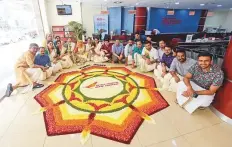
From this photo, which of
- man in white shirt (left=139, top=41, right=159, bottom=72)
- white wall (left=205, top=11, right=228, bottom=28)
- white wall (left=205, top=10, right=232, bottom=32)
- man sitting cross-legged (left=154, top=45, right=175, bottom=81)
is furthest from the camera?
white wall (left=205, top=11, right=228, bottom=28)

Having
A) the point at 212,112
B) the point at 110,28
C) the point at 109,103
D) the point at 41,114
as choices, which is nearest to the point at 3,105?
the point at 41,114

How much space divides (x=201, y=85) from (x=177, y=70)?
82 cm

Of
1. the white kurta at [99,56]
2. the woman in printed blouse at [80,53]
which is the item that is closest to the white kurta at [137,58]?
the white kurta at [99,56]

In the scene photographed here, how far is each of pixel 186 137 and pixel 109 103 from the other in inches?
58.8

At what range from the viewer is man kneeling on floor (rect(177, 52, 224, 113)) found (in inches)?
89.4

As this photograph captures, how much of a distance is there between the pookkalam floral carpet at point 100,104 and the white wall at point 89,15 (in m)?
5.73

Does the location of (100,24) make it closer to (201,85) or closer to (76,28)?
(76,28)

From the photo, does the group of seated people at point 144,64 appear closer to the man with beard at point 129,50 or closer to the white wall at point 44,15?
the man with beard at point 129,50

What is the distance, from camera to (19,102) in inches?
119

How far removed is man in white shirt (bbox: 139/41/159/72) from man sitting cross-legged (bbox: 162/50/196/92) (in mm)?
950

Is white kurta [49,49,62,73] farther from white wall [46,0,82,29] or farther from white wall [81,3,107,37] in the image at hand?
white wall [81,3,107,37]

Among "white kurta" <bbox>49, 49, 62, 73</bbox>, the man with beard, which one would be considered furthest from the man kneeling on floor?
"white kurta" <bbox>49, 49, 62, 73</bbox>

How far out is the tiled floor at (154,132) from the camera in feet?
6.60

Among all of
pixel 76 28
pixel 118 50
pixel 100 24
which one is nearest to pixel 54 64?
pixel 118 50
